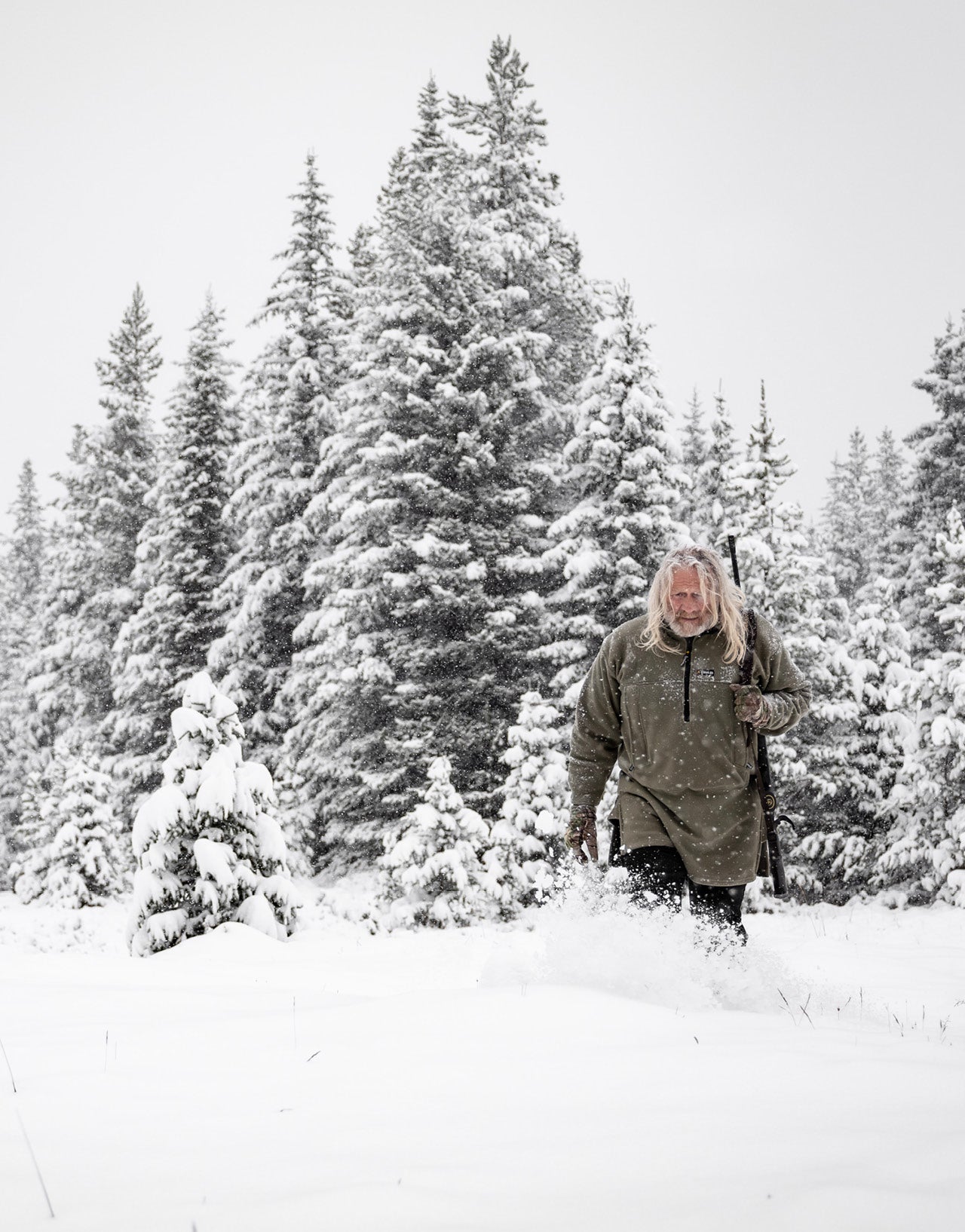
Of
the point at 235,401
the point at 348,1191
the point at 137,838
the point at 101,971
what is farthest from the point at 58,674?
the point at 348,1191

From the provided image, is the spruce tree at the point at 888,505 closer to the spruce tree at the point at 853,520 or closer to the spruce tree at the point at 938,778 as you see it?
the spruce tree at the point at 853,520

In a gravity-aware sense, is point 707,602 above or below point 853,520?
below

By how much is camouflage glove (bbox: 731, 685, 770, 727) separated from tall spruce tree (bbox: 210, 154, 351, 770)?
15.8 metres

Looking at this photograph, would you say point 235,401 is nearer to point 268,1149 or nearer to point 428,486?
point 428,486

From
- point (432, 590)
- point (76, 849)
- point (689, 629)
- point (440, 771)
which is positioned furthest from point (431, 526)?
point (689, 629)

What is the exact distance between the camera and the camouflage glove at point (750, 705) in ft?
14.4

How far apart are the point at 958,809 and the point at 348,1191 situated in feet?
39.7

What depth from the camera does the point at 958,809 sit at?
12102 mm

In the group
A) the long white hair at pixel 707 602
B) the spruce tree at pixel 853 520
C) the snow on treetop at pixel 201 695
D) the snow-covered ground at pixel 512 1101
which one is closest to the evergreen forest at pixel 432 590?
the snow on treetop at pixel 201 695

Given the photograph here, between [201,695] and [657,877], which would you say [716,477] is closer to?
[201,695]

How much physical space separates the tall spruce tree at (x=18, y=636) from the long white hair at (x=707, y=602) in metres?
25.2

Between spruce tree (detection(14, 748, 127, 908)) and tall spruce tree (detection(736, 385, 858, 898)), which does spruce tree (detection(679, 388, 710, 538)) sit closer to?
tall spruce tree (detection(736, 385, 858, 898))

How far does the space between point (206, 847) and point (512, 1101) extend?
250 inches

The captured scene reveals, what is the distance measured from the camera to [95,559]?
2470cm
